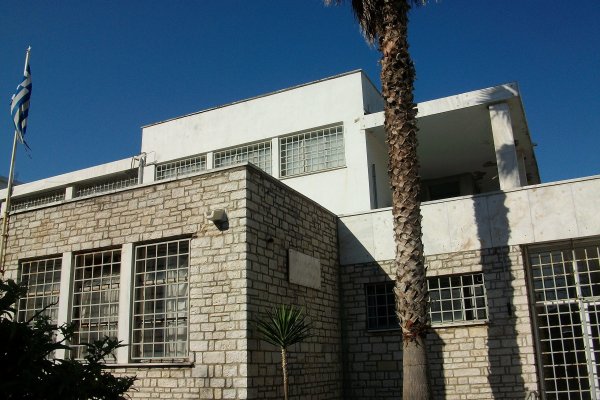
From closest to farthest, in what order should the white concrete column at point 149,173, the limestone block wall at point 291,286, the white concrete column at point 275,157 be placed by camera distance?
the limestone block wall at point 291,286 → the white concrete column at point 275,157 → the white concrete column at point 149,173

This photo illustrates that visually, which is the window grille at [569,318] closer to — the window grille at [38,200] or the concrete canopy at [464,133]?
the concrete canopy at [464,133]

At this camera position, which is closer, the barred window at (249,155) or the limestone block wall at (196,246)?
the limestone block wall at (196,246)

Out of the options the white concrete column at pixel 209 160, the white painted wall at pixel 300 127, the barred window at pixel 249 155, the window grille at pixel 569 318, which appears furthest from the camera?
the white concrete column at pixel 209 160

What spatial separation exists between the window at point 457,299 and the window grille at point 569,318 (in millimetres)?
1076

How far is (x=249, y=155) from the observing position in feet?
56.2

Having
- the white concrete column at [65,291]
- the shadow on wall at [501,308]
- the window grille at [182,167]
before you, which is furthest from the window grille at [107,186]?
the shadow on wall at [501,308]

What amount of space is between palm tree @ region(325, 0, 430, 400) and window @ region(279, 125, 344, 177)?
15.2 ft

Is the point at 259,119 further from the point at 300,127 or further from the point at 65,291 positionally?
the point at 65,291

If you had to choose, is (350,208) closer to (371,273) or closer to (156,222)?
(371,273)

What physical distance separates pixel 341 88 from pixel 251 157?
329cm

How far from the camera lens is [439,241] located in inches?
496

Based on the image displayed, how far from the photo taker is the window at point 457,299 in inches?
475

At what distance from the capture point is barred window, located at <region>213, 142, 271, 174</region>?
16805 mm

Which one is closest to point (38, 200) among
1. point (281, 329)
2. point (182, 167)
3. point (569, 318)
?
point (182, 167)
